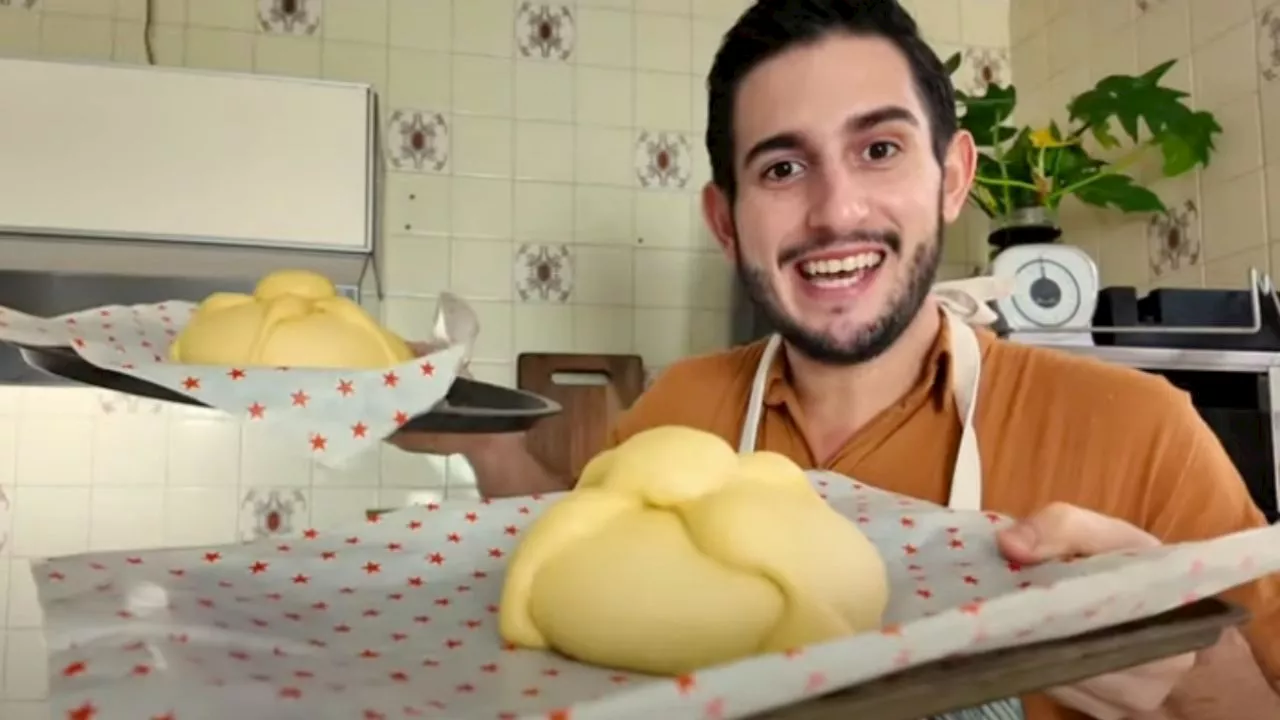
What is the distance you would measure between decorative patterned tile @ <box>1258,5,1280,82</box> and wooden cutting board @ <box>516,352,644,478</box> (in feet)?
3.23

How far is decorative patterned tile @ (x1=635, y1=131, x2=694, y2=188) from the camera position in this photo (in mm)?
2119

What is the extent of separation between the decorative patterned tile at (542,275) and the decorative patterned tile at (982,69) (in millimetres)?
820

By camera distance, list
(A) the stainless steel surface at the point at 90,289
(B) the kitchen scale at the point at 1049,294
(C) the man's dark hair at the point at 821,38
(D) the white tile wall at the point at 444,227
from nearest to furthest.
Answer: (C) the man's dark hair at the point at 821,38 < (B) the kitchen scale at the point at 1049,294 < (A) the stainless steel surface at the point at 90,289 < (D) the white tile wall at the point at 444,227

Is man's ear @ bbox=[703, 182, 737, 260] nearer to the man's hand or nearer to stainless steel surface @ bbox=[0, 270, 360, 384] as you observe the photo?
the man's hand

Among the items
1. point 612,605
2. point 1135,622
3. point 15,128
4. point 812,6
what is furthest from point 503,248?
point 1135,622

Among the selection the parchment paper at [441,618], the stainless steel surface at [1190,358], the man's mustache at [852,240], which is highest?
the man's mustache at [852,240]

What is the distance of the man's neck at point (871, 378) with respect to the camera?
3.31ft

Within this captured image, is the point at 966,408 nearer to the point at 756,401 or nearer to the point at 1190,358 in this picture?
the point at 756,401

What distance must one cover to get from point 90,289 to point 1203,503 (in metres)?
1.35

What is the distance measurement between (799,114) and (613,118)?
1173 millimetres

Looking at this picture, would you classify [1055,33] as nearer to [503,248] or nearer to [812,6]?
[503,248]

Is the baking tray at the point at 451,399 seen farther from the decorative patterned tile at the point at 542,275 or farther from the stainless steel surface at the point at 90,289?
the decorative patterned tile at the point at 542,275

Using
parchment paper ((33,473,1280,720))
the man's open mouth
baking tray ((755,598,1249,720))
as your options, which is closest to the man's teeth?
the man's open mouth

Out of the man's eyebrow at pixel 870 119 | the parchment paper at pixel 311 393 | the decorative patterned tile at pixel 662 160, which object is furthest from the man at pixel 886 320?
the decorative patterned tile at pixel 662 160
